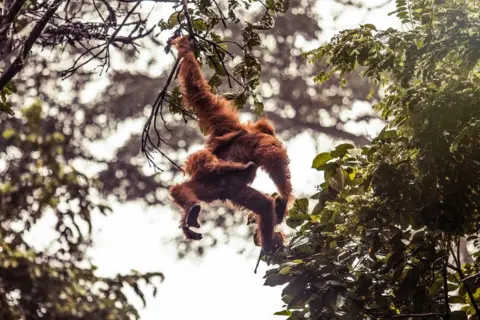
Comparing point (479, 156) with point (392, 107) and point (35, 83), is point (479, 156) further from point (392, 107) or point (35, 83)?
point (35, 83)

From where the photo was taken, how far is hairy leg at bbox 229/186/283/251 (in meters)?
3.77

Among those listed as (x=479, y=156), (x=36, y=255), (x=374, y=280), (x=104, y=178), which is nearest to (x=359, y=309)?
(x=374, y=280)

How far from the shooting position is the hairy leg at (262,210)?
12.4 feet

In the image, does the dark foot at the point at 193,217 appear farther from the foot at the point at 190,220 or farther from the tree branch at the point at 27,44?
the tree branch at the point at 27,44

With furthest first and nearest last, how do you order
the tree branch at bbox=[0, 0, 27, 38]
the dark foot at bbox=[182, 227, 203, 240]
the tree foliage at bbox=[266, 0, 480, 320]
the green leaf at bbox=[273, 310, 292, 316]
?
the dark foot at bbox=[182, 227, 203, 240] < the green leaf at bbox=[273, 310, 292, 316] < the tree foliage at bbox=[266, 0, 480, 320] < the tree branch at bbox=[0, 0, 27, 38]

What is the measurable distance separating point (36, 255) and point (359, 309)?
4.01 meters

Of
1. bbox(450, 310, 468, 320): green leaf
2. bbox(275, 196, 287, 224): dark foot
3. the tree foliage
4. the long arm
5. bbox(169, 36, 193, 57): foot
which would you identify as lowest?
bbox(450, 310, 468, 320): green leaf

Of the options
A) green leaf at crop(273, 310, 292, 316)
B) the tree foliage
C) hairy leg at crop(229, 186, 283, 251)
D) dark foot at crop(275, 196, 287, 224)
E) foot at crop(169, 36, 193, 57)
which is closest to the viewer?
the tree foliage

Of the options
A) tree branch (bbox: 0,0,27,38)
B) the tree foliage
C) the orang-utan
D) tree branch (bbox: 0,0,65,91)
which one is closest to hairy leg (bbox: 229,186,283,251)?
the orang-utan

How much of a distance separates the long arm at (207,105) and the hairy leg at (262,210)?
451mm

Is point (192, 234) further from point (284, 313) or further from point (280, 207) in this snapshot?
point (280, 207)

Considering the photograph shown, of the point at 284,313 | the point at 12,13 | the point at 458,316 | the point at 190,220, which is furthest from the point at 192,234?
the point at 12,13

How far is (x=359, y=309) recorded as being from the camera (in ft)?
9.29

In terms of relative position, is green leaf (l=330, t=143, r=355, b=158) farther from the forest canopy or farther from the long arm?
the long arm
